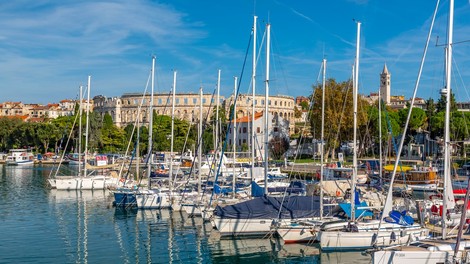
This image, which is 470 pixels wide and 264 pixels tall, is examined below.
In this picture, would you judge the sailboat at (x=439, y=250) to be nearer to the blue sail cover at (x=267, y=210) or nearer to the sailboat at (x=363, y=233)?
the sailboat at (x=363, y=233)

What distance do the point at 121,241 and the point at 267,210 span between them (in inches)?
289

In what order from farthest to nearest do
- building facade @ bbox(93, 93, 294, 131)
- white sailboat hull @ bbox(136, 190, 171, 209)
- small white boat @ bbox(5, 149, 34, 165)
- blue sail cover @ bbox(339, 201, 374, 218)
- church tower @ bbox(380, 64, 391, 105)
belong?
church tower @ bbox(380, 64, 391, 105)
building facade @ bbox(93, 93, 294, 131)
small white boat @ bbox(5, 149, 34, 165)
white sailboat hull @ bbox(136, 190, 171, 209)
blue sail cover @ bbox(339, 201, 374, 218)

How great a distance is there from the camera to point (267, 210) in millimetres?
26062

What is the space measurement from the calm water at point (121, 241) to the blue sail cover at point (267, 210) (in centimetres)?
119

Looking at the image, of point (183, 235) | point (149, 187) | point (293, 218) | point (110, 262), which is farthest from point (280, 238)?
point (149, 187)

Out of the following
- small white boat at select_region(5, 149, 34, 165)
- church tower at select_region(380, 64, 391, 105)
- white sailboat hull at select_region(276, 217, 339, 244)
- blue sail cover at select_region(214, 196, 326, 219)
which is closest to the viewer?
white sailboat hull at select_region(276, 217, 339, 244)

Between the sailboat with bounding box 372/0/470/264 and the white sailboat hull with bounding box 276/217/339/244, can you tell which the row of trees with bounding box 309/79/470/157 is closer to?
the white sailboat hull with bounding box 276/217/339/244

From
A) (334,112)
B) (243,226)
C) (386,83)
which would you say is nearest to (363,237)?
(243,226)

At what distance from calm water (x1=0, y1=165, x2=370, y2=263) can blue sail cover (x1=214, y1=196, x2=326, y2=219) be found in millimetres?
1187

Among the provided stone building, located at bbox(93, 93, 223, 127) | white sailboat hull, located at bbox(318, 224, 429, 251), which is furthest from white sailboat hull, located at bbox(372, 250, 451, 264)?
stone building, located at bbox(93, 93, 223, 127)

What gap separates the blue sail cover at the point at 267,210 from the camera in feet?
85.3

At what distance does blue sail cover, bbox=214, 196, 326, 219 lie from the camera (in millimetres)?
26000

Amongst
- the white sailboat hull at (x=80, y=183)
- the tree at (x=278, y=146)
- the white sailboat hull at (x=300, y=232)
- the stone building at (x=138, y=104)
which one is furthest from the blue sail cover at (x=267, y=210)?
the stone building at (x=138, y=104)

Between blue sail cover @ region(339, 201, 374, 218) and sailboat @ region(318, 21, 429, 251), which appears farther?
→ blue sail cover @ region(339, 201, 374, 218)
